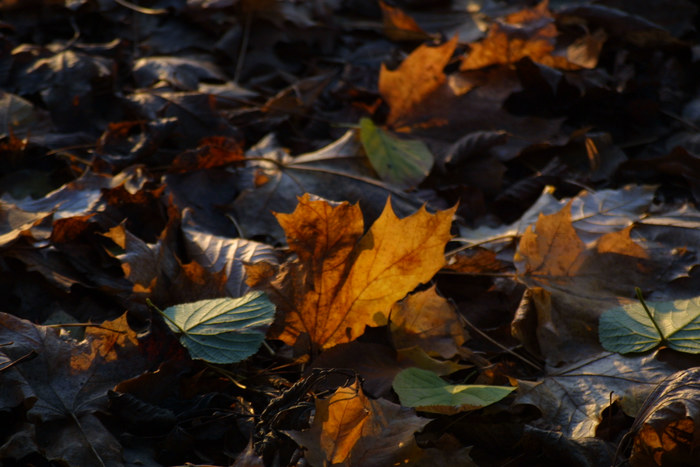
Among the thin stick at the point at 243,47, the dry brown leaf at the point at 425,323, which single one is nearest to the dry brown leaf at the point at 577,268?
the dry brown leaf at the point at 425,323

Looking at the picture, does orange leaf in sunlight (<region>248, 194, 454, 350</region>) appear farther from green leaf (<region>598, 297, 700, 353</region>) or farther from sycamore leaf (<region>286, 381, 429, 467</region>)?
green leaf (<region>598, 297, 700, 353</region>)

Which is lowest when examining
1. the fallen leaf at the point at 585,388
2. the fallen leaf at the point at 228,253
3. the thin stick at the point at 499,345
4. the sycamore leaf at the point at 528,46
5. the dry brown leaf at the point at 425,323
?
the thin stick at the point at 499,345

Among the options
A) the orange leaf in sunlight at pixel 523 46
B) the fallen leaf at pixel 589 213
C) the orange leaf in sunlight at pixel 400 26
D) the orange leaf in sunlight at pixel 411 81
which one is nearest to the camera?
the fallen leaf at pixel 589 213

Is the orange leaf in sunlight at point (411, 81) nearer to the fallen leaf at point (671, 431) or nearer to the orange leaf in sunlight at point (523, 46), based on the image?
the orange leaf in sunlight at point (523, 46)

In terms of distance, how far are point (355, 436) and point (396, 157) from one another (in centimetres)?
116

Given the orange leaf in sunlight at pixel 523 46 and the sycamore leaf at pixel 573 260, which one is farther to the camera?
the orange leaf in sunlight at pixel 523 46

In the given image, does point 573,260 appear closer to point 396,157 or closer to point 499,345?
point 499,345

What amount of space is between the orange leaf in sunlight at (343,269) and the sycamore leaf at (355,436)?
10.8 inches

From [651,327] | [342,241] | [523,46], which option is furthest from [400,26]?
[651,327]

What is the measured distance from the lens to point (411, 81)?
2289mm

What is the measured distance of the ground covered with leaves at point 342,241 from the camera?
48.2 inches

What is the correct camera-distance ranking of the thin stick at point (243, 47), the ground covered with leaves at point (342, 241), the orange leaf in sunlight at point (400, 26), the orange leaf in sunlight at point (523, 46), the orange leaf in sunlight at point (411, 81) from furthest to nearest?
1. the orange leaf in sunlight at point (400, 26)
2. the thin stick at point (243, 47)
3. the orange leaf in sunlight at point (523, 46)
4. the orange leaf in sunlight at point (411, 81)
5. the ground covered with leaves at point (342, 241)

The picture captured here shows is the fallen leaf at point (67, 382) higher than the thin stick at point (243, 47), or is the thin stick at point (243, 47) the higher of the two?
the thin stick at point (243, 47)

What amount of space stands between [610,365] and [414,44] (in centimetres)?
203
